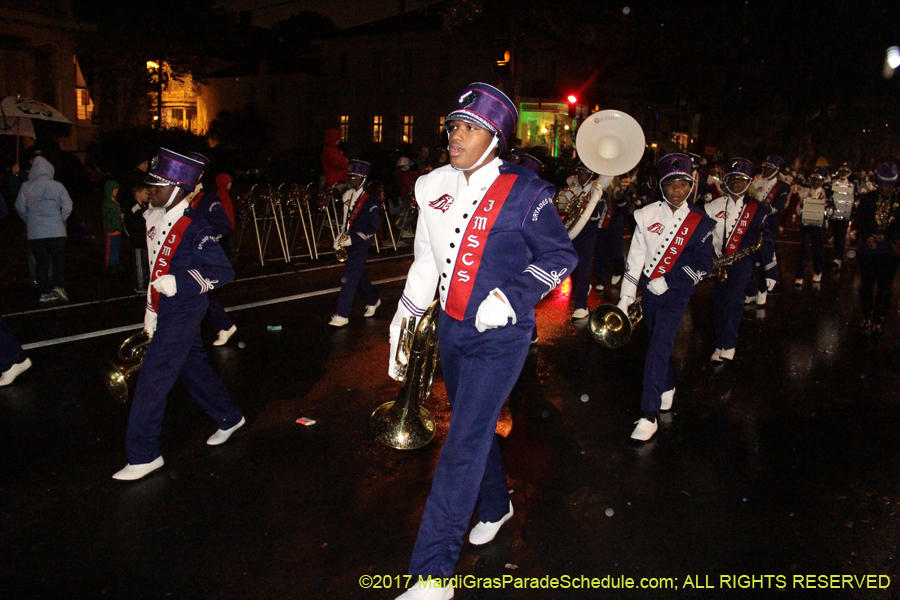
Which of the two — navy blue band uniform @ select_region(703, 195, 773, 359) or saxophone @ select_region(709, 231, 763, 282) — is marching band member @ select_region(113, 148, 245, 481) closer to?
saxophone @ select_region(709, 231, 763, 282)

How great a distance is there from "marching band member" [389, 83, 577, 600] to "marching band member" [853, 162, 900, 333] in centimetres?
769

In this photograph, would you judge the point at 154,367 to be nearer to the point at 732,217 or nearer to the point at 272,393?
the point at 272,393

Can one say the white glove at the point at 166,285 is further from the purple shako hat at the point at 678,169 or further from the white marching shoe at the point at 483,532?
the purple shako hat at the point at 678,169

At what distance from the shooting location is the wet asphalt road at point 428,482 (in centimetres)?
386

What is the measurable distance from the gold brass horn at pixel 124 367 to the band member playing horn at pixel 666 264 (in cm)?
387

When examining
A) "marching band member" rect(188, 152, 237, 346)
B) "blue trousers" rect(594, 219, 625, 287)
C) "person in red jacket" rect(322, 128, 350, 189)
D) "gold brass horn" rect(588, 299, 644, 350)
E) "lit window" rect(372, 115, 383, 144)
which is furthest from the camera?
"lit window" rect(372, 115, 383, 144)

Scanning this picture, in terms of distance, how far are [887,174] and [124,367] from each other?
9643mm

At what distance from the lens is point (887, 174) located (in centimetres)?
948

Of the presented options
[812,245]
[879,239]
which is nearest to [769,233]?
[879,239]

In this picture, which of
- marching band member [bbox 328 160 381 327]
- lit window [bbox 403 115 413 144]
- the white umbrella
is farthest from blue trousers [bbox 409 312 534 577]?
lit window [bbox 403 115 413 144]

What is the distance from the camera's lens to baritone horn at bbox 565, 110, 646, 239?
7840 mm

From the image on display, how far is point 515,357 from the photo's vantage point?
140 inches

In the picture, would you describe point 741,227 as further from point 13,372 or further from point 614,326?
point 13,372

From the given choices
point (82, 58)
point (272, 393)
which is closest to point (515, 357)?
point (272, 393)
